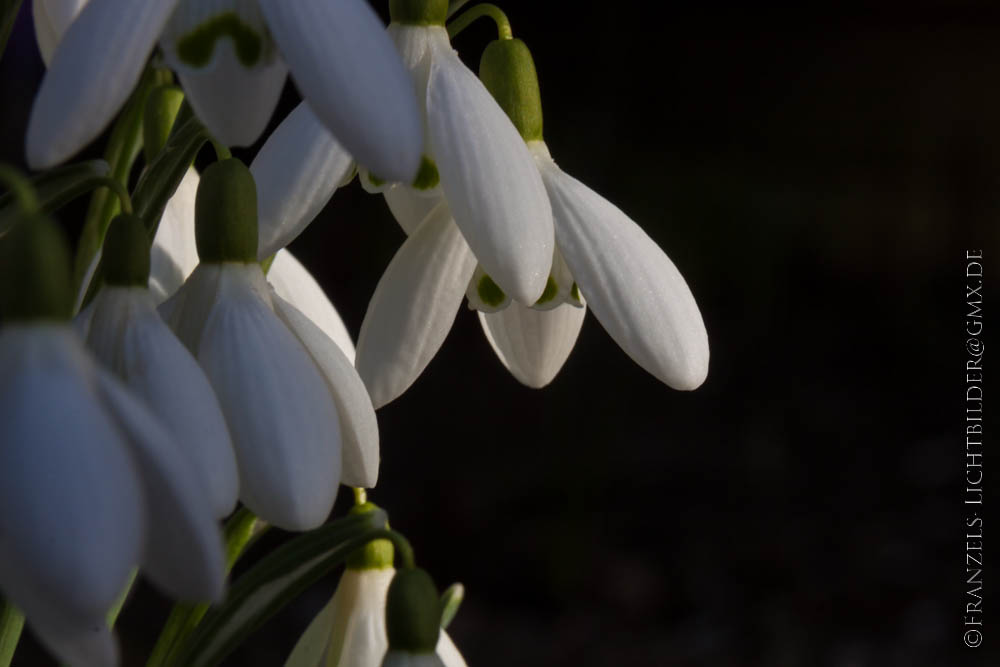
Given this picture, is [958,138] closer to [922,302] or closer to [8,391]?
[922,302]

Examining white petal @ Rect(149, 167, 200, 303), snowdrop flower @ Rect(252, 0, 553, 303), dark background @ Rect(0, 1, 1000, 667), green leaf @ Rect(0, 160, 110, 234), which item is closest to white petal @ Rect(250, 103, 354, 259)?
snowdrop flower @ Rect(252, 0, 553, 303)

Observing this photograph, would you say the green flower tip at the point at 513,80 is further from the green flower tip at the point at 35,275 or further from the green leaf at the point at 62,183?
the green flower tip at the point at 35,275

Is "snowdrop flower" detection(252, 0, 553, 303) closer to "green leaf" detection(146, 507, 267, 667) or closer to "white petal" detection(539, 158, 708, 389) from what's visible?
"white petal" detection(539, 158, 708, 389)

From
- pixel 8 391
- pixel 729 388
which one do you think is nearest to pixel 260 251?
pixel 8 391

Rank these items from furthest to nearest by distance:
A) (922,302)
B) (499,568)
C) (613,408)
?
(922,302)
(613,408)
(499,568)

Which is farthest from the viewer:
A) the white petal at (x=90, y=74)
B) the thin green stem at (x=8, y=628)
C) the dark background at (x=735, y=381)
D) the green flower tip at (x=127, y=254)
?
the dark background at (x=735, y=381)

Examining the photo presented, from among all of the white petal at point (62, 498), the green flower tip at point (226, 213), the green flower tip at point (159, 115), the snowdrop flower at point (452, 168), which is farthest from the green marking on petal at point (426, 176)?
the white petal at point (62, 498)
